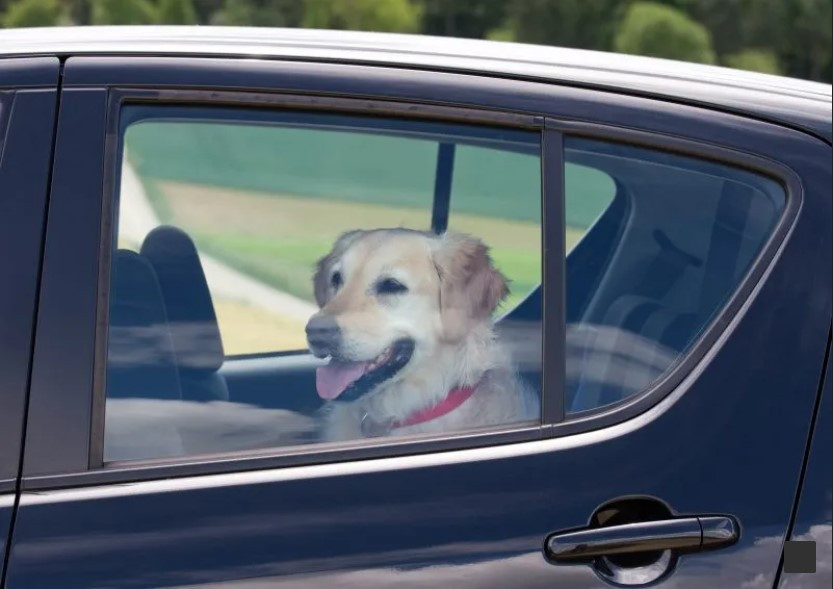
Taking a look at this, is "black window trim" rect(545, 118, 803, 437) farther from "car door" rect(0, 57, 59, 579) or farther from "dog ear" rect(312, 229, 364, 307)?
"car door" rect(0, 57, 59, 579)

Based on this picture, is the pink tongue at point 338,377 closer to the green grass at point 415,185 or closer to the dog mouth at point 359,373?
the dog mouth at point 359,373

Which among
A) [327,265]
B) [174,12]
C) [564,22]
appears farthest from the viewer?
[564,22]

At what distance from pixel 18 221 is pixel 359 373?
56 cm

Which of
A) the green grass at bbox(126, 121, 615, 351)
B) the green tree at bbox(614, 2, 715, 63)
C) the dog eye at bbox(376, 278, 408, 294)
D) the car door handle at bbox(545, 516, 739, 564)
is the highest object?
the green tree at bbox(614, 2, 715, 63)

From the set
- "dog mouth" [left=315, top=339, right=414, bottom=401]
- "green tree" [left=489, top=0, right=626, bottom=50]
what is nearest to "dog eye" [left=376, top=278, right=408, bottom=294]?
"dog mouth" [left=315, top=339, right=414, bottom=401]

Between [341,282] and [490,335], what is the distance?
0.32 metres

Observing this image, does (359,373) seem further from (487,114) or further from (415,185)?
(415,185)

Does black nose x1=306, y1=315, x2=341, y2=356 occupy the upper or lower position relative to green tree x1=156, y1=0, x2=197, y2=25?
lower

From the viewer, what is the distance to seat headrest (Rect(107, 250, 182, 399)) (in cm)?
166

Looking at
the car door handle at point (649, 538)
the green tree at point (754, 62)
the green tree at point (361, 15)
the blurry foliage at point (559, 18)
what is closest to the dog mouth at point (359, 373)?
the car door handle at point (649, 538)

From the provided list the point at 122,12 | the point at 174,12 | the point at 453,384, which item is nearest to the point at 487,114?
the point at 453,384

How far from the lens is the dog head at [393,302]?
178 centimetres

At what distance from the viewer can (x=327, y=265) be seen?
198 cm

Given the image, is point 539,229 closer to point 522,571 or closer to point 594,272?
point 594,272
